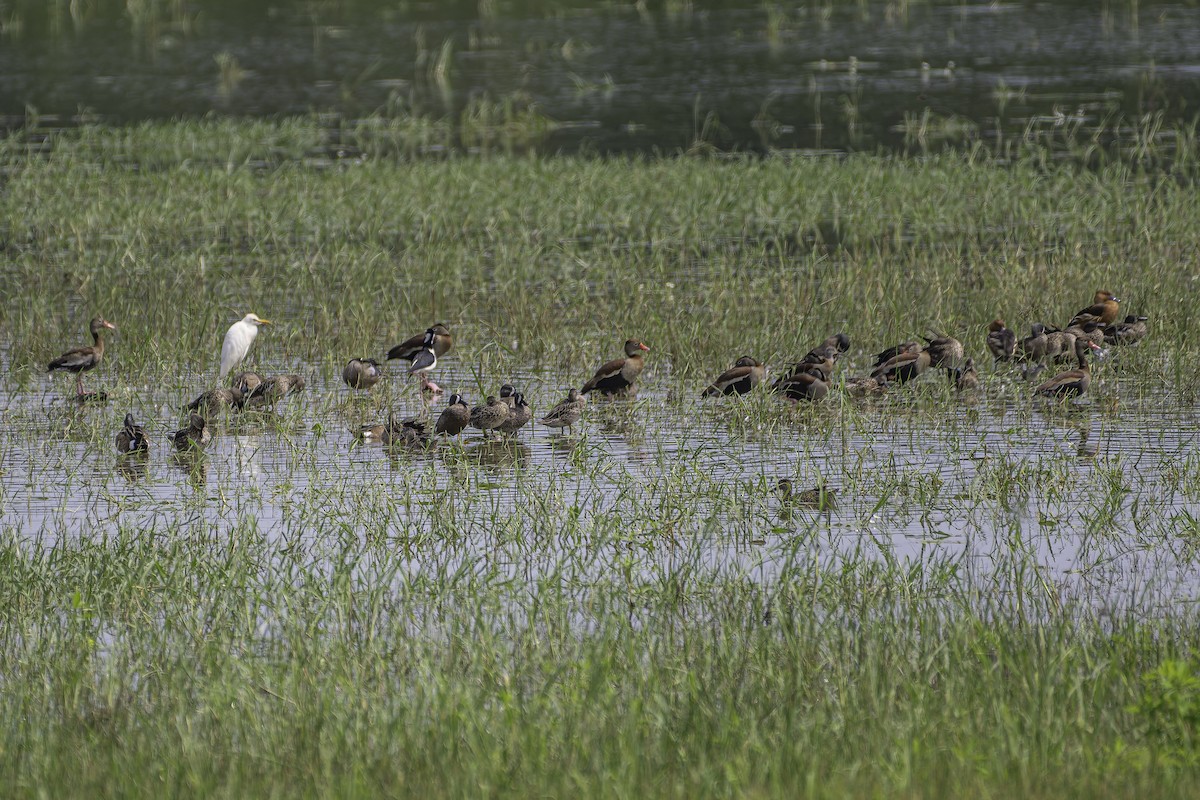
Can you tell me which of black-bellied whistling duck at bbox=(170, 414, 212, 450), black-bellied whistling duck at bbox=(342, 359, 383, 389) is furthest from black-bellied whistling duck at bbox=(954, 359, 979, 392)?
black-bellied whistling duck at bbox=(170, 414, 212, 450)

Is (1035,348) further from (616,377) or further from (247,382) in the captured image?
(247,382)

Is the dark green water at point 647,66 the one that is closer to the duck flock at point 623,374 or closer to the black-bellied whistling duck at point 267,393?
the duck flock at point 623,374

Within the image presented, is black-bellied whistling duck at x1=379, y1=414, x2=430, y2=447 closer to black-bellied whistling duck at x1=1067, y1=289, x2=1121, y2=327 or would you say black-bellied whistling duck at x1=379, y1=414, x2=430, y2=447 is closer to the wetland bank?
the wetland bank

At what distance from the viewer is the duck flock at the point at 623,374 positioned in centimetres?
1292

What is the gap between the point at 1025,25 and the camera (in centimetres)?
4972

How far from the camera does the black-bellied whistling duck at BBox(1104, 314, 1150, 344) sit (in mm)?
14773

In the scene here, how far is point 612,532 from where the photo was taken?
9961 mm

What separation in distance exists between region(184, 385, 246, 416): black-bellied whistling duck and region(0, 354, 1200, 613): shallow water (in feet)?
0.48

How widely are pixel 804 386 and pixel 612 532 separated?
3798 millimetres

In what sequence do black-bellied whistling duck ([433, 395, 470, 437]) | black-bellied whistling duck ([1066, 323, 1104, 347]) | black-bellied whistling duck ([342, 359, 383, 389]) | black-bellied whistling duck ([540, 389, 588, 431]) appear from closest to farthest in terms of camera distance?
1. black-bellied whistling duck ([433, 395, 470, 437])
2. black-bellied whistling duck ([540, 389, 588, 431])
3. black-bellied whistling duck ([1066, 323, 1104, 347])
4. black-bellied whistling duck ([342, 359, 383, 389])

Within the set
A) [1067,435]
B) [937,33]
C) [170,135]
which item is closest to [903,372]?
[1067,435]

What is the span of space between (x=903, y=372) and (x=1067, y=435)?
5.81 ft

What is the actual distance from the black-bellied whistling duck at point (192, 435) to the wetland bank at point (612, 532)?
0.15 meters

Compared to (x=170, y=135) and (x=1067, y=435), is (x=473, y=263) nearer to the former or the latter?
(x=1067, y=435)
